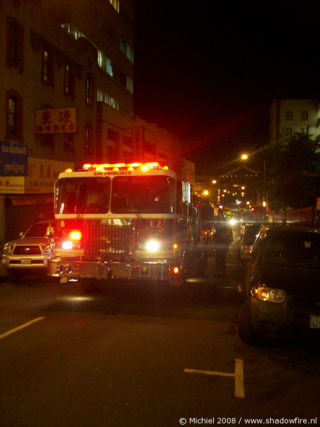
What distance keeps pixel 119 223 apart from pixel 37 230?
5.64 meters

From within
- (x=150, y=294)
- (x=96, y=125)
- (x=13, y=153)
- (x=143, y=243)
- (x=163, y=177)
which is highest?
(x=96, y=125)

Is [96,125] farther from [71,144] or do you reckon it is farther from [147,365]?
[147,365]

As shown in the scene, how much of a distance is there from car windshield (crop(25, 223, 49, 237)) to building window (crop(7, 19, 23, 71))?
8438 millimetres

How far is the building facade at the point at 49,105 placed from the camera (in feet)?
58.4

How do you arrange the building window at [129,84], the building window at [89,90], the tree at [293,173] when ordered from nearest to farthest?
1. the building window at [89,90]
2. the tree at [293,173]
3. the building window at [129,84]

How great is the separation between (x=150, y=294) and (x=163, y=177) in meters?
3.16

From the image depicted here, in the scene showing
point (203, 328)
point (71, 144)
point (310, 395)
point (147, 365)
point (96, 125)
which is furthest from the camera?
point (96, 125)

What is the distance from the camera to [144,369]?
5.18m

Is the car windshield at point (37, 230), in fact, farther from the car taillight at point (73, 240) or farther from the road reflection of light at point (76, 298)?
the car taillight at point (73, 240)

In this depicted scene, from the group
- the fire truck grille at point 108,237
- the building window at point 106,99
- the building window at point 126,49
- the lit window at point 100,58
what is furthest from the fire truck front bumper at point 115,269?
the building window at point 126,49

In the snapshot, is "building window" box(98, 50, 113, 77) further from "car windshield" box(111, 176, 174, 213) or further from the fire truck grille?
the fire truck grille

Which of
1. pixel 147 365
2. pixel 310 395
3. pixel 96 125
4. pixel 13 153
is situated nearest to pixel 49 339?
pixel 147 365

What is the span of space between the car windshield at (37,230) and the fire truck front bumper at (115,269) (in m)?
4.65

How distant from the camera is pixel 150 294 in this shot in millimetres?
10211
